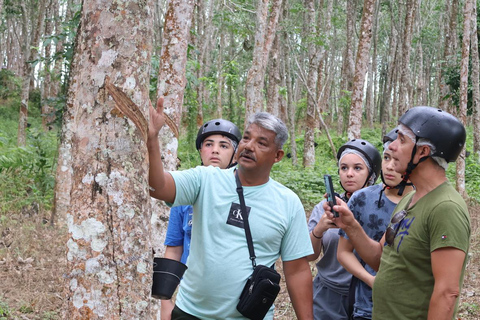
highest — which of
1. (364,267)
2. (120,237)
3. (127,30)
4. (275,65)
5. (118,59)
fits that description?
(275,65)

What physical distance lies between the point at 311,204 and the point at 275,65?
242 inches

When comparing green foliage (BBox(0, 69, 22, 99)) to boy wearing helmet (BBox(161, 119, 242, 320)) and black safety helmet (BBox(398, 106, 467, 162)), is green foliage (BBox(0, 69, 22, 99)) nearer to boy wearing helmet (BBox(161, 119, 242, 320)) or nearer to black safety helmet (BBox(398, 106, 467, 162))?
boy wearing helmet (BBox(161, 119, 242, 320))

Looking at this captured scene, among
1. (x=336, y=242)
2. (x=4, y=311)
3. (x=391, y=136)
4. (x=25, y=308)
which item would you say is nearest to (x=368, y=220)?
(x=336, y=242)

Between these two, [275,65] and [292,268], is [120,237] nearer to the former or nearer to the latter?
[292,268]

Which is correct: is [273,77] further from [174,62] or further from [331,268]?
[331,268]

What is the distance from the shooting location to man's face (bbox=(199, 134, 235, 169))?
11.3ft

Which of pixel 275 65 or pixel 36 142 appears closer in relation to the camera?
pixel 36 142

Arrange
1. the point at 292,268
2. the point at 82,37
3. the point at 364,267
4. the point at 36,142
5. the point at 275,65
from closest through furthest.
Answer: the point at 82,37 → the point at 292,268 → the point at 364,267 → the point at 36,142 → the point at 275,65

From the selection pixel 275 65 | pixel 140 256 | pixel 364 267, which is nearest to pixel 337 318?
pixel 364 267

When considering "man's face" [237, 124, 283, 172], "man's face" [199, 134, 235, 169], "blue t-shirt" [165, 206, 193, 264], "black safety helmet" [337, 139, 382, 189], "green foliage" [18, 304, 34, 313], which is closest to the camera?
"man's face" [237, 124, 283, 172]

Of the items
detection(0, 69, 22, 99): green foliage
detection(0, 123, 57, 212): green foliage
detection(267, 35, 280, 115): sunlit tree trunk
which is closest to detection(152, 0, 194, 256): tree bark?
detection(0, 123, 57, 212): green foliage

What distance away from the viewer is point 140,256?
1.93 meters

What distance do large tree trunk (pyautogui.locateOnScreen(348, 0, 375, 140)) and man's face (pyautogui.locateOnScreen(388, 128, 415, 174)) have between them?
776 cm

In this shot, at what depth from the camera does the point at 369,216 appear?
2.97m
